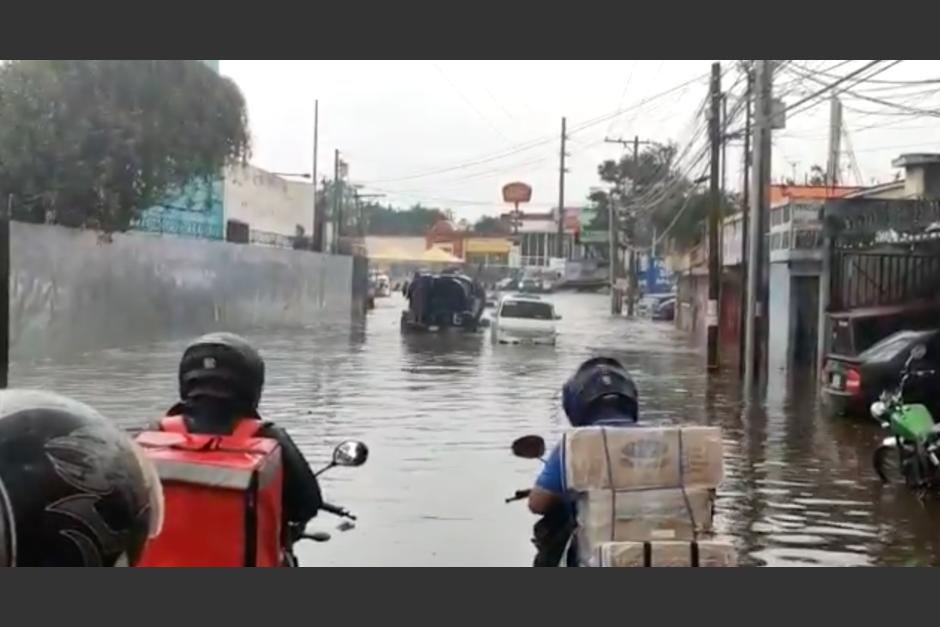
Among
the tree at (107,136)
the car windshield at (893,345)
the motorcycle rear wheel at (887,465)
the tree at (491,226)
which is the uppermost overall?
the tree at (107,136)

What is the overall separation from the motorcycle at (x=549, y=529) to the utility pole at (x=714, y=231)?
812 centimetres

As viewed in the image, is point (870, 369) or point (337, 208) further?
point (870, 369)

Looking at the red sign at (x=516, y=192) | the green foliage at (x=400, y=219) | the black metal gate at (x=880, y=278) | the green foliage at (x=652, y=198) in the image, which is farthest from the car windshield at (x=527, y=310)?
the black metal gate at (x=880, y=278)

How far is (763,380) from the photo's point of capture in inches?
599

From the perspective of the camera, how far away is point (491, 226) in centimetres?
1003

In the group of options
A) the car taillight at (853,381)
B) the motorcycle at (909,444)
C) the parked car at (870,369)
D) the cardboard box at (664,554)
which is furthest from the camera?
the car taillight at (853,381)

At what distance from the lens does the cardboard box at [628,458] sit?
15.1ft

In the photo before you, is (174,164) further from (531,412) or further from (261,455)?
(261,455)

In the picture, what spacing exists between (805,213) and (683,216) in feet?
5.55

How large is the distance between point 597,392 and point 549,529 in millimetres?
506

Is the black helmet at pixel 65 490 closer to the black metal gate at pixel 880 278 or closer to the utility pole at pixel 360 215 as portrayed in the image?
the utility pole at pixel 360 215

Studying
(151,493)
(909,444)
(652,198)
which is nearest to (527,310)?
(909,444)

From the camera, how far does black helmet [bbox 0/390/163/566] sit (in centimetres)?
336

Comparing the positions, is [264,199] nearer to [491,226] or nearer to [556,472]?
[491,226]
